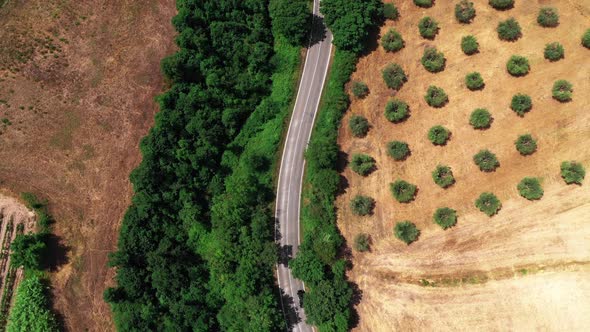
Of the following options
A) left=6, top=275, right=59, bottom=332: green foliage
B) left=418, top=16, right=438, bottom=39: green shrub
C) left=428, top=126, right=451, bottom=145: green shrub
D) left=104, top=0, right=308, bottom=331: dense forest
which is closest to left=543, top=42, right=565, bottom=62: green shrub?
left=418, top=16, right=438, bottom=39: green shrub

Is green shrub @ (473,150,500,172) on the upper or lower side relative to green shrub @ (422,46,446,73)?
lower

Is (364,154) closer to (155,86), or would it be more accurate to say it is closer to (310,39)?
(310,39)

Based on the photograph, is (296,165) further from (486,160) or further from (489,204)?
(489,204)

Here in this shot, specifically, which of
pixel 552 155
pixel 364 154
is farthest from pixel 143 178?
pixel 552 155

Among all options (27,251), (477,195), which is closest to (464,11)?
(477,195)

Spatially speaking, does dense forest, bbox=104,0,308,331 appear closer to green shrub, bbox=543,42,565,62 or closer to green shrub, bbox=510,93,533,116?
green shrub, bbox=510,93,533,116
